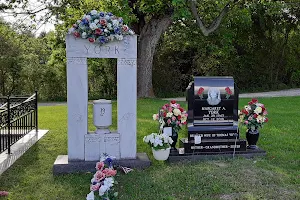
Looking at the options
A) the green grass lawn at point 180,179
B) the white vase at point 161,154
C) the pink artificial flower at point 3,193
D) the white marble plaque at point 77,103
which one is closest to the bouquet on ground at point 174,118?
the white vase at point 161,154

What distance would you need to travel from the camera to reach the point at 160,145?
5.61 metres

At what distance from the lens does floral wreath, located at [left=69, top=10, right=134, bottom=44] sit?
5.14m

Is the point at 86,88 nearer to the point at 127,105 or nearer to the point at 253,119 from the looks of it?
the point at 127,105

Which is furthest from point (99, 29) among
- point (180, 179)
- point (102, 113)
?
point (180, 179)

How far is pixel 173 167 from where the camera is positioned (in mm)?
5445

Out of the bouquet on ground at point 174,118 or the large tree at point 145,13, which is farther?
the large tree at point 145,13

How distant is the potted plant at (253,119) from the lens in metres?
6.21

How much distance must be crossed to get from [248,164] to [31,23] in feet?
37.6

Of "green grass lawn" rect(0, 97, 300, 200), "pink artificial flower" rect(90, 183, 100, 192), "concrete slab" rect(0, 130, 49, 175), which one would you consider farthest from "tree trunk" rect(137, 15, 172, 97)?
"pink artificial flower" rect(90, 183, 100, 192)

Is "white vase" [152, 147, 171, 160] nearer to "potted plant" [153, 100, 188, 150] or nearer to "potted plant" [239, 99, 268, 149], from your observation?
"potted plant" [153, 100, 188, 150]

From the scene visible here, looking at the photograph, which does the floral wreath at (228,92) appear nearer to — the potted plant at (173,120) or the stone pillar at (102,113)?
the potted plant at (173,120)

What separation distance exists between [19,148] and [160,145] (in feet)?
9.03

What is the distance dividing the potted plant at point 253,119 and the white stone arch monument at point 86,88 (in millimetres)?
2058

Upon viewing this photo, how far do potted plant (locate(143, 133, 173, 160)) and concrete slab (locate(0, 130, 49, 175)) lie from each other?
86.9 inches
